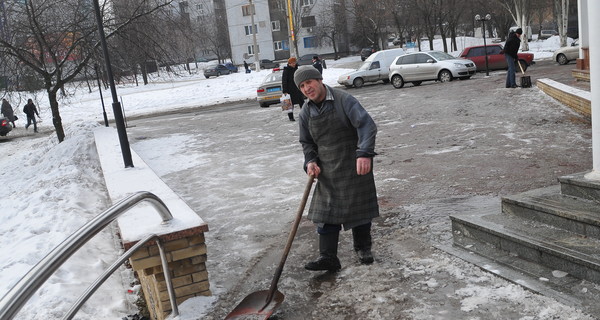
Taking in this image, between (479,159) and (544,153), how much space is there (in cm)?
91

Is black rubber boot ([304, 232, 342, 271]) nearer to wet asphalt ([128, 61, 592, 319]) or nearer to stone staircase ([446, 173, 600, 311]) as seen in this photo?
wet asphalt ([128, 61, 592, 319])

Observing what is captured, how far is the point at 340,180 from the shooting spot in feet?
15.1

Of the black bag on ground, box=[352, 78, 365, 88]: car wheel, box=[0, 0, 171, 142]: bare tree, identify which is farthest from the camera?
box=[352, 78, 365, 88]: car wheel

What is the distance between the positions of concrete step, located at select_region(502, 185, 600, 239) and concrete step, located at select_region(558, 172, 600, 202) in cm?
4

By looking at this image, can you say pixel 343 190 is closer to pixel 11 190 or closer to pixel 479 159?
pixel 479 159

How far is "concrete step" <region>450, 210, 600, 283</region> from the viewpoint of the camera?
12.7 ft

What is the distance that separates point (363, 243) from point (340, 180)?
0.63 meters

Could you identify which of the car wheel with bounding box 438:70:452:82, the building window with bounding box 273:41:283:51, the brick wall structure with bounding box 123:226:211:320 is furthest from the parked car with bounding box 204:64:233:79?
the brick wall structure with bounding box 123:226:211:320

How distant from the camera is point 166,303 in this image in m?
4.28

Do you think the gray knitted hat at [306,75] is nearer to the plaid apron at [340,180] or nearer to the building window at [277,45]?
the plaid apron at [340,180]

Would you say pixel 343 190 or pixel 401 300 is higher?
pixel 343 190

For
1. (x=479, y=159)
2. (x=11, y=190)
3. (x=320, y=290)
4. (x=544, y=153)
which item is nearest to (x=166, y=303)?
(x=320, y=290)

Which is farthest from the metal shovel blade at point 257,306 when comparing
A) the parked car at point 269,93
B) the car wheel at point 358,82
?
the car wheel at point 358,82

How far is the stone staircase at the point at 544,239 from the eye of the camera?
384 cm
